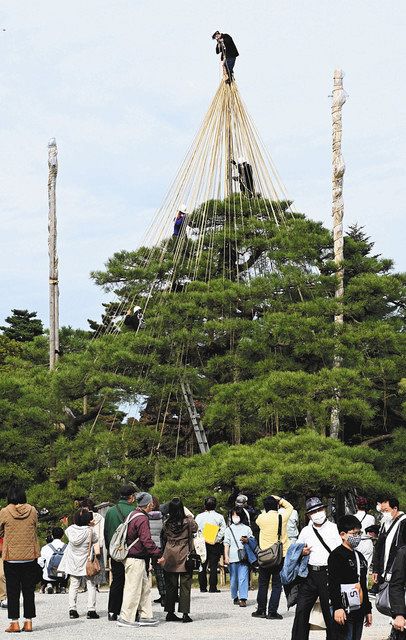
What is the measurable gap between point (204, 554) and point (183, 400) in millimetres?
4938

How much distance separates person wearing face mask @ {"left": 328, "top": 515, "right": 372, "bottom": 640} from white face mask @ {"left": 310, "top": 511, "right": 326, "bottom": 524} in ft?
3.42

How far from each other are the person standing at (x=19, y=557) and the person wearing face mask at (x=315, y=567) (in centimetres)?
272

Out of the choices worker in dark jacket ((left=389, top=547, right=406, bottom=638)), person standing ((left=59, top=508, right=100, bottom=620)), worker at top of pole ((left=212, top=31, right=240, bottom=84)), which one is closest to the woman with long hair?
person standing ((left=59, top=508, right=100, bottom=620))

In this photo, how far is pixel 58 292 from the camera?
63.5ft

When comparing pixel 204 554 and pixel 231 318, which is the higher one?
pixel 231 318

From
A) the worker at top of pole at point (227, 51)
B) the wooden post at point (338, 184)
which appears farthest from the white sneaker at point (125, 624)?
the worker at top of pole at point (227, 51)

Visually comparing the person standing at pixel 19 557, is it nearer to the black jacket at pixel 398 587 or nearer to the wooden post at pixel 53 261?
the black jacket at pixel 398 587

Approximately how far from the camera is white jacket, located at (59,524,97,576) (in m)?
10.4

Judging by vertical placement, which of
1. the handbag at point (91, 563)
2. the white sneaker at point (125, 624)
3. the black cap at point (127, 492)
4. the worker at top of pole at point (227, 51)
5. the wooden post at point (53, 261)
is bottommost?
the white sneaker at point (125, 624)

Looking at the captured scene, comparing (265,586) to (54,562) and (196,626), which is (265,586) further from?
(54,562)

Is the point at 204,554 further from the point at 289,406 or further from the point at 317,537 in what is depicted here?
the point at 317,537

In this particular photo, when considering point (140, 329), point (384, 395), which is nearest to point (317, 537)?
point (384, 395)

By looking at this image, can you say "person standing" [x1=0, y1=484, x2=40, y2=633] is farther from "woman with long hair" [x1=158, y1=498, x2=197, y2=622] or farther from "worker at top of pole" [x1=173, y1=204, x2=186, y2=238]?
"worker at top of pole" [x1=173, y1=204, x2=186, y2=238]

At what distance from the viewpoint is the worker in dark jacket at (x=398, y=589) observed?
19.7 feet
